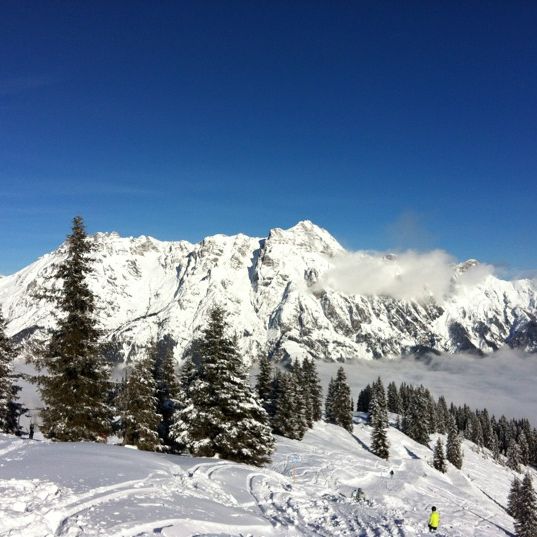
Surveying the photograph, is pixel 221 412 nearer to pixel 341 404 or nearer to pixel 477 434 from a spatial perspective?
pixel 341 404

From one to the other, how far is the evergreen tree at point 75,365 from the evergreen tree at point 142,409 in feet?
34.0

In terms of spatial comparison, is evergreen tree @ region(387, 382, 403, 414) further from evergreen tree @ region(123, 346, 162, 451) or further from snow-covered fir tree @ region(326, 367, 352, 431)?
evergreen tree @ region(123, 346, 162, 451)

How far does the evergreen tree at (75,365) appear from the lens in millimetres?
24359

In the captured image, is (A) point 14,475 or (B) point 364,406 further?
(B) point 364,406

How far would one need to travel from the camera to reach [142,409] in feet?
120

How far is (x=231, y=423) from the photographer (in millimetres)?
28406

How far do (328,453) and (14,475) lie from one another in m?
46.8

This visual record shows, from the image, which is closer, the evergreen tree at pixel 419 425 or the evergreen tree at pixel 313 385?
the evergreen tree at pixel 313 385

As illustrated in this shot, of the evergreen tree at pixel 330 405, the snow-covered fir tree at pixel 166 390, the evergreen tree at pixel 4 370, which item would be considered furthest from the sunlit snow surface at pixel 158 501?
the evergreen tree at pixel 330 405

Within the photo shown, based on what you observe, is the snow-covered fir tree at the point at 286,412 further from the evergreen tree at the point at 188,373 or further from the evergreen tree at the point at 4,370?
the evergreen tree at the point at 4,370

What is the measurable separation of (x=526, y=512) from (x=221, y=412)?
153 ft

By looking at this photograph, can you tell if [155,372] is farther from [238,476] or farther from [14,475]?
[14,475]

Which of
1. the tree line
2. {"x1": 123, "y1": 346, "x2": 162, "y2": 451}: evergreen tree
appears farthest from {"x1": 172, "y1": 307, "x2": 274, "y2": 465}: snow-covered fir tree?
Result: {"x1": 123, "y1": 346, "x2": 162, "y2": 451}: evergreen tree

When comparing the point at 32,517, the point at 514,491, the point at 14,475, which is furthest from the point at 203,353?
the point at 514,491
